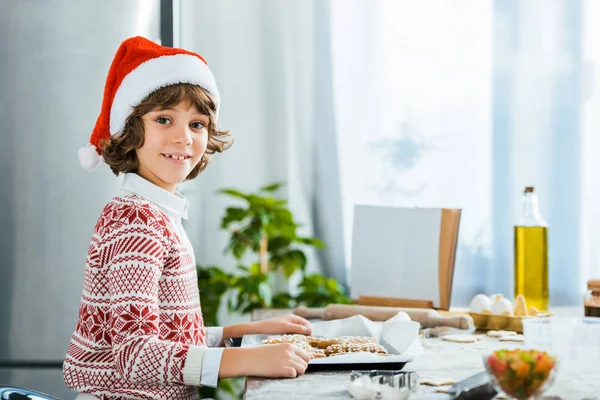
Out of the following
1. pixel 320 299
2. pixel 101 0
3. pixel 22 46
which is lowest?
pixel 320 299

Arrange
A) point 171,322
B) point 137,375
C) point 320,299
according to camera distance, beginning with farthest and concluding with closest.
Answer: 1. point 320,299
2. point 171,322
3. point 137,375

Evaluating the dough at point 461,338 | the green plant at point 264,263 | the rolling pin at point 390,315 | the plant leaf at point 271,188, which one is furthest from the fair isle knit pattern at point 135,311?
the plant leaf at point 271,188

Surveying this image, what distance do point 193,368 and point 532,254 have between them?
849 millimetres

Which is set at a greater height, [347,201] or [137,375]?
[347,201]

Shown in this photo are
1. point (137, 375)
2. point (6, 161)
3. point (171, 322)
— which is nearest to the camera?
point (137, 375)

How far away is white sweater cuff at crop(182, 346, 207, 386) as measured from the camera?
3.34ft

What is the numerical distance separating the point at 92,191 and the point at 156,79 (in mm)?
988

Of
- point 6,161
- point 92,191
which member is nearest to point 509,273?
point 92,191

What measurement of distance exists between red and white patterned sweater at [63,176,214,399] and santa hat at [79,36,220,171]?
146mm

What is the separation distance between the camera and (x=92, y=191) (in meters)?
2.16

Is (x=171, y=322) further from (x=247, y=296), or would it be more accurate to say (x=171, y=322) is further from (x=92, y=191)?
(x=247, y=296)

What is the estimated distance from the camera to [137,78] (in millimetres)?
1276

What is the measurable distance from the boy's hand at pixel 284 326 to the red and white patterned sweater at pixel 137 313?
0.13 m

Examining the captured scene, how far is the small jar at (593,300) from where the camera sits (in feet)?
4.28
